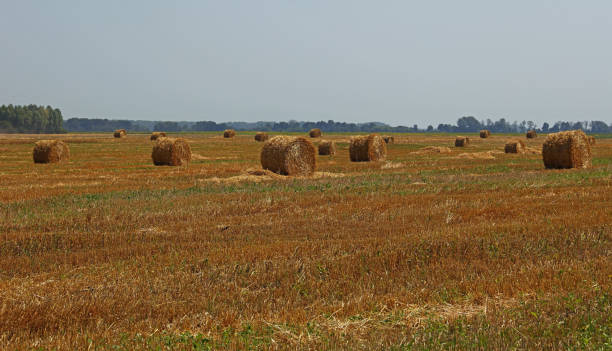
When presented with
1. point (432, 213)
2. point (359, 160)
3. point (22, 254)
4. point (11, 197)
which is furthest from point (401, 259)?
point (359, 160)

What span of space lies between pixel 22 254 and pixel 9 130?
180 meters

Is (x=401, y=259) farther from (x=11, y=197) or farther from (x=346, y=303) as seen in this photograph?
(x=11, y=197)

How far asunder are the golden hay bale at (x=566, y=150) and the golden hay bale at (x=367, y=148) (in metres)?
10.9

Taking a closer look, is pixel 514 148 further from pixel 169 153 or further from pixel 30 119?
pixel 30 119

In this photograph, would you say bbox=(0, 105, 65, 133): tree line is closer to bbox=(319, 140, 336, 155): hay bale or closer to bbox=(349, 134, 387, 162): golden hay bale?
bbox=(319, 140, 336, 155): hay bale

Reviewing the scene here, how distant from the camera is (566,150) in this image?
2752 cm

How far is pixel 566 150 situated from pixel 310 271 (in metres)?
22.9

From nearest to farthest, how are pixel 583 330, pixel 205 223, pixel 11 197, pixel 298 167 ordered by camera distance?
pixel 583 330 < pixel 205 223 < pixel 11 197 < pixel 298 167

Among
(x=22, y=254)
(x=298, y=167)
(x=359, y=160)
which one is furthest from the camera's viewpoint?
(x=359, y=160)

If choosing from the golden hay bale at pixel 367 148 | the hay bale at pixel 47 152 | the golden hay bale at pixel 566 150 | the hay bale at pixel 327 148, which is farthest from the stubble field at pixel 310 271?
the hay bale at pixel 327 148

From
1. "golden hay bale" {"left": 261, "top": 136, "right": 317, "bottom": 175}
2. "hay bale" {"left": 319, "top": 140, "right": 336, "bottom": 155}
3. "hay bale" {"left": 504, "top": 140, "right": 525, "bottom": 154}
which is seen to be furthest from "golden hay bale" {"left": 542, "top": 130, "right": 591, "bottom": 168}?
"hay bale" {"left": 319, "top": 140, "right": 336, "bottom": 155}

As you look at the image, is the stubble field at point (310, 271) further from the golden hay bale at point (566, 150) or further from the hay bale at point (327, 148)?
the hay bale at point (327, 148)

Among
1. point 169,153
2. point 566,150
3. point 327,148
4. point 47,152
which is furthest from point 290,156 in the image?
point 47,152

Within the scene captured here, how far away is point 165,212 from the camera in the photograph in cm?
1431
